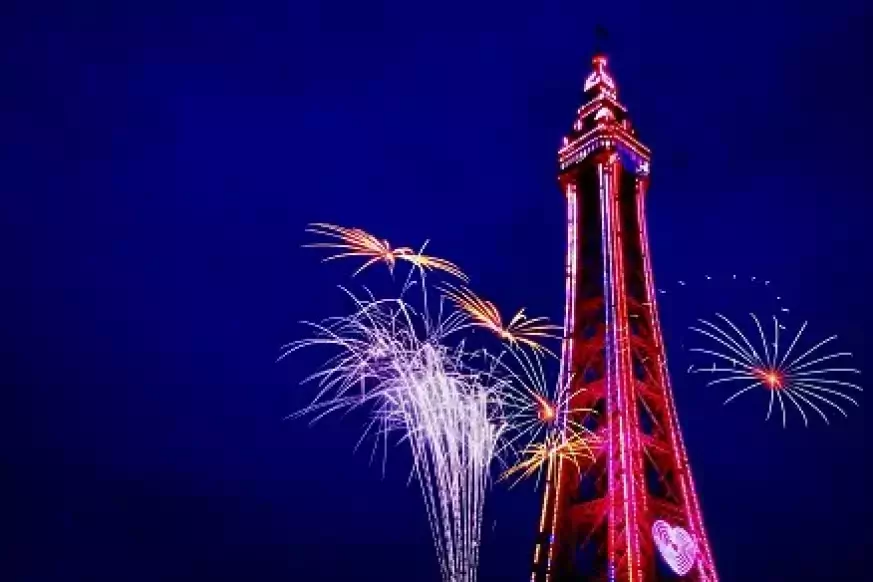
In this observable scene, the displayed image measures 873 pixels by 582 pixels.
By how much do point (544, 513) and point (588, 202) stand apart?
1469cm

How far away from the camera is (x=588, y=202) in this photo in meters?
44.8

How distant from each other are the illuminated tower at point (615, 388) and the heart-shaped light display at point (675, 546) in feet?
0.14

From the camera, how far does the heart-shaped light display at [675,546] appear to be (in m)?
35.5

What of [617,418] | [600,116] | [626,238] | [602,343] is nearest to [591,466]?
[617,418]

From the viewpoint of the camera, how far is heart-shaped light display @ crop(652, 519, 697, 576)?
35.5 m

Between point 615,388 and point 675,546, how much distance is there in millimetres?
6029

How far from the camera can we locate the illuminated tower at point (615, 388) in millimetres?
35625

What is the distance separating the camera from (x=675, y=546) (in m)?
35.8

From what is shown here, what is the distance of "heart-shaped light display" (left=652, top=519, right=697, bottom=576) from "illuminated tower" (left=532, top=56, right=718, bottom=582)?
4 cm

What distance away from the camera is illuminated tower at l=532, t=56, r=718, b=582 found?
117 feet

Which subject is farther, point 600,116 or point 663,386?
point 600,116

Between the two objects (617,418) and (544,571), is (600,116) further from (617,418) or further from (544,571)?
(544,571)

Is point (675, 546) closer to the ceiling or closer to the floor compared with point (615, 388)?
closer to the floor

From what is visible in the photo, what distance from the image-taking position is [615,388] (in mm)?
37500
